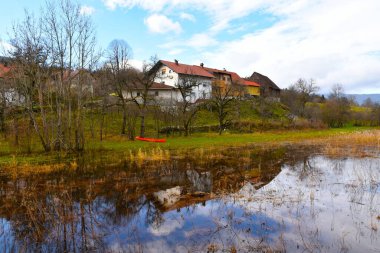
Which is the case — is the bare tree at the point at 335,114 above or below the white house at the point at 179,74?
below

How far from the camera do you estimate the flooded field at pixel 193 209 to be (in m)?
8.10

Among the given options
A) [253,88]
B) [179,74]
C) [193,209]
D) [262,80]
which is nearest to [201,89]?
[179,74]

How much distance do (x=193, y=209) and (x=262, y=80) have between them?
78.3 meters

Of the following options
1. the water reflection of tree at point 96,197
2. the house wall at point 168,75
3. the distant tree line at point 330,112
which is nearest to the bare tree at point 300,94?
the distant tree line at point 330,112

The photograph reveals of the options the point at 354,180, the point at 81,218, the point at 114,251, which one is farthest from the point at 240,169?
the point at 114,251

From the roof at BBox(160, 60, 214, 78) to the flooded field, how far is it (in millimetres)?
43654

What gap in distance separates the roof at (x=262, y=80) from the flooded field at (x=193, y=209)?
68.1 m

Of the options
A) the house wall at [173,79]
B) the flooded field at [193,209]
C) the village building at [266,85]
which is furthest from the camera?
the village building at [266,85]

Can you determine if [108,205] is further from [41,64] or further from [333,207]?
[41,64]

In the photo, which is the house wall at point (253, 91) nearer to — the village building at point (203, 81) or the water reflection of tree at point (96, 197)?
the village building at point (203, 81)

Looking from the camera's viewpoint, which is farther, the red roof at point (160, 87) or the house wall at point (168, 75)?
the house wall at point (168, 75)

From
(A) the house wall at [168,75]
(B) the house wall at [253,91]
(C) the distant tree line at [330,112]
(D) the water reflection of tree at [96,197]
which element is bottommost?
(D) the water reflection of tree at [96,197]

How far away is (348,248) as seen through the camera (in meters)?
7.60

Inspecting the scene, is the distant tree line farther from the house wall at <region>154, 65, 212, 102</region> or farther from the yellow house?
the house wall at <region>154, 65, 212, 102</region>
